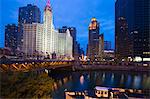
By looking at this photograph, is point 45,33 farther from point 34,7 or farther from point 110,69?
point 110,69

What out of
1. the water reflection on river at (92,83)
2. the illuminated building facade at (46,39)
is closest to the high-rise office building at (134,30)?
the illuminated building facade at (46,39)

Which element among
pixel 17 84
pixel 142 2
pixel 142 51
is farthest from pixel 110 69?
pixel 17 84

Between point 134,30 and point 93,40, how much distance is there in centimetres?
1534

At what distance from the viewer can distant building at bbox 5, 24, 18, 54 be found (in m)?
27.8

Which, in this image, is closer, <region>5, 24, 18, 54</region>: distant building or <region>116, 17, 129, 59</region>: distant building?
<region>5, 24, 18, 54</region>: distant building

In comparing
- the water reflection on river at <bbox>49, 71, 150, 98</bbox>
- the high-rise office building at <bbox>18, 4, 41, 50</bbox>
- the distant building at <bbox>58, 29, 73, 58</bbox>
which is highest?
the high-rise office building at <bbox>18, 4, 41, 50</bbox>

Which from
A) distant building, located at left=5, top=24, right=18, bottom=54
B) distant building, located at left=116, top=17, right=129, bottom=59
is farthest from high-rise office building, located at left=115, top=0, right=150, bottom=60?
distant building, located at left=5, top=24, right=18, bottom=54

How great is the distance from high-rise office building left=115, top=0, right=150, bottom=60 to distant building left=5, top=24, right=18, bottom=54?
1259cm

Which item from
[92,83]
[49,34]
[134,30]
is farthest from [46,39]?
[92,83]

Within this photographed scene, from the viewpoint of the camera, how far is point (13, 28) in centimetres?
2958

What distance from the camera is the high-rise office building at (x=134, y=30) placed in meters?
27.0

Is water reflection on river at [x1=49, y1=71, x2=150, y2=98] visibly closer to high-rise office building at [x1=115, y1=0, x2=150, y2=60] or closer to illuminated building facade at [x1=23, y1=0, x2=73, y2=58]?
illuminated building facade at [x1=23, y1=0, x2=73, y2=58]

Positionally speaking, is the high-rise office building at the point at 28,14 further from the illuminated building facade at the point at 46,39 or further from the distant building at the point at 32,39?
the distant building at the point at 32,39

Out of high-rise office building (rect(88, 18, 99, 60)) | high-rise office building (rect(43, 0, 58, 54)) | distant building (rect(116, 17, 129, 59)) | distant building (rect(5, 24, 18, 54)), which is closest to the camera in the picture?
distant building (rect(5, 24, 18, 54))
